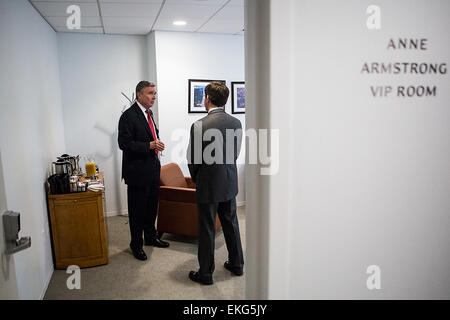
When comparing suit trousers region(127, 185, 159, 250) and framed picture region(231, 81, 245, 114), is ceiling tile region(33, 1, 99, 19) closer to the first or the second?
suit trousers region(127, 185, 159, 250)

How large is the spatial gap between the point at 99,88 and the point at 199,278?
9.16 ft

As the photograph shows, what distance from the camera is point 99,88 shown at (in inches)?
165

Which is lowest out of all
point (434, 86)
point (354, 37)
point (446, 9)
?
point (434, 86)

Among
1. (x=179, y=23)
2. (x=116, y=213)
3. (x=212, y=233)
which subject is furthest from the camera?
(x=116, y=213)

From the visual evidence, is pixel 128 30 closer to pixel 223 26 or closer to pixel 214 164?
pixel 223 26

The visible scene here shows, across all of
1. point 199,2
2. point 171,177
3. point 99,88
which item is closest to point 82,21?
point 99,88

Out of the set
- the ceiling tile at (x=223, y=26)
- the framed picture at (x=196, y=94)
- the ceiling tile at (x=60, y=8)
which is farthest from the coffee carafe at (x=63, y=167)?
the ceiling tile at (x=223, y=26)

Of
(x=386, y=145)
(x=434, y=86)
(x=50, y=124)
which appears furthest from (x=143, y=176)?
(x=434, y=86)

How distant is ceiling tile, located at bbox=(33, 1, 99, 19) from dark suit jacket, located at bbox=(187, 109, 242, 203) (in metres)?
1.64

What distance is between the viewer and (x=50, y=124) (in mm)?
3191

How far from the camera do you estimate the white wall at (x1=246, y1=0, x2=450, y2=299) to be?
127 centimetres

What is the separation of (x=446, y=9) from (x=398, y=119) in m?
0.51

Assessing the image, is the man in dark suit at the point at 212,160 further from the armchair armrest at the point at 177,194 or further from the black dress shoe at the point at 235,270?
the armchair armrest at the point at 177,194
